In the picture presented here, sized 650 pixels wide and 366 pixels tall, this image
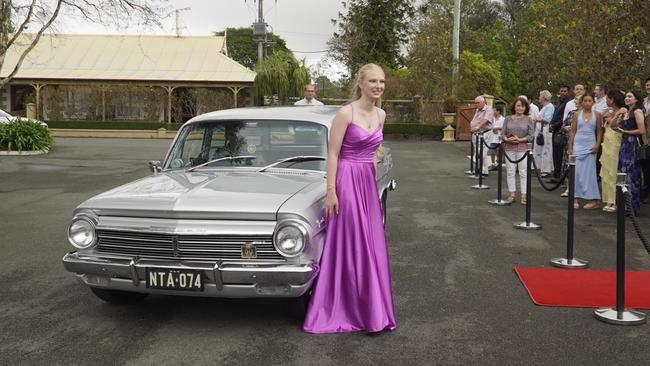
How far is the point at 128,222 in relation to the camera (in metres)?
4.53

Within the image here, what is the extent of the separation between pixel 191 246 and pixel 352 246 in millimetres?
1119

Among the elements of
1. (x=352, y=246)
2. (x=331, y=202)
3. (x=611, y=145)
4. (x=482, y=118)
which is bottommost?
(x=352, y=246)

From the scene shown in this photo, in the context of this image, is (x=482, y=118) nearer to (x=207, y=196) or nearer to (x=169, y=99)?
(x=207, y=196)

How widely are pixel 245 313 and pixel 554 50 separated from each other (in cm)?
1569

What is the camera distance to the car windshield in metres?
5.73

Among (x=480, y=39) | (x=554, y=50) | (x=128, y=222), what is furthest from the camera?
(x=480, y=39)

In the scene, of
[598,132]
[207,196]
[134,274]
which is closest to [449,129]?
[598,132]

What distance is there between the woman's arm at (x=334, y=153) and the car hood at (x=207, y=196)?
297mm

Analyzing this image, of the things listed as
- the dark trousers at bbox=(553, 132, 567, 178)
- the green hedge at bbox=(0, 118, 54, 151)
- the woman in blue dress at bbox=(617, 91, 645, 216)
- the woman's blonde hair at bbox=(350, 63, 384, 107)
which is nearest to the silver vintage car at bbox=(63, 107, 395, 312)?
the woman's blonde hair at bbox=(350, 63, 384, 107)

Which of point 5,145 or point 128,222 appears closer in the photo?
point 128,222

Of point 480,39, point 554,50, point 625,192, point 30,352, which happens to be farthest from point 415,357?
point 480,39

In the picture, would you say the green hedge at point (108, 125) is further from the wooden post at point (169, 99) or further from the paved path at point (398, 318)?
the paved path at point (398, 318)

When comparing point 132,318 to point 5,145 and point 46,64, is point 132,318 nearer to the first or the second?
point 5,145

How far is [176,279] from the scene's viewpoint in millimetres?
4355
